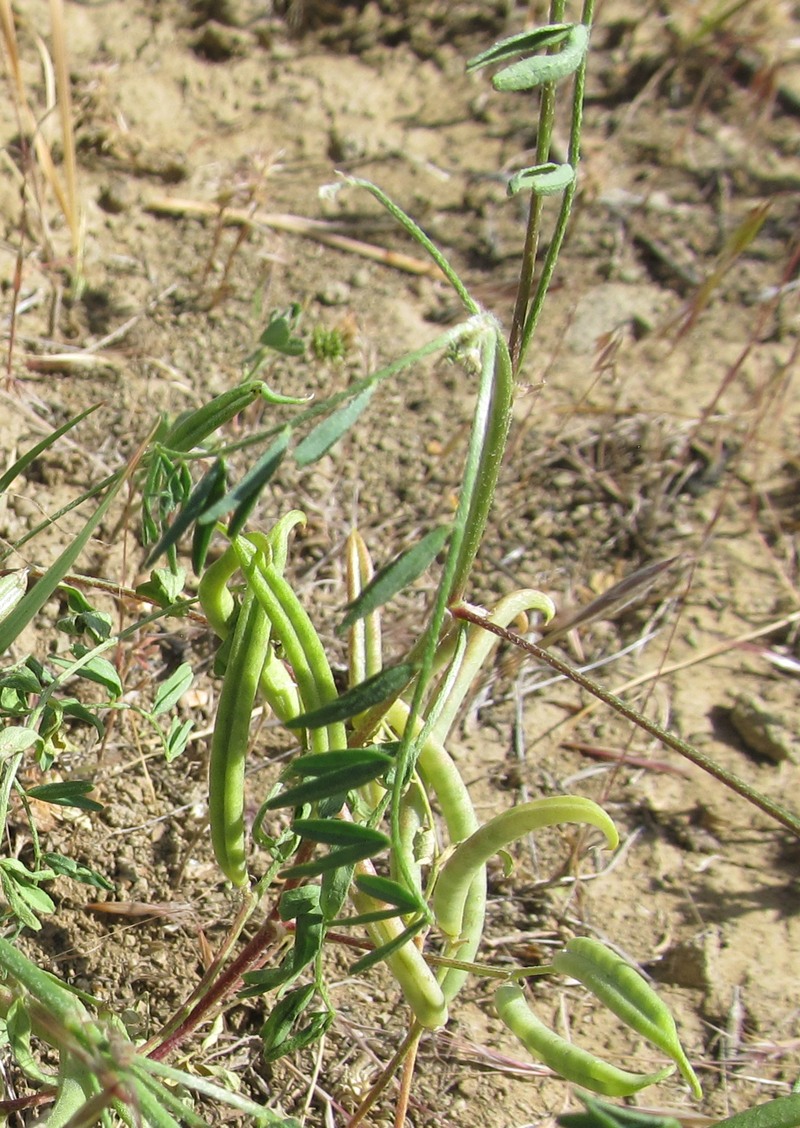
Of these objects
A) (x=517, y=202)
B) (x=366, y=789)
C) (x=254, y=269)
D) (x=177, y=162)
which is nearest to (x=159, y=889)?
(x=366, y=789)

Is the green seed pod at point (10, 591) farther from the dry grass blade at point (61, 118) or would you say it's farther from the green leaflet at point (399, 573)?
the dry grass blade at point (61, 118)

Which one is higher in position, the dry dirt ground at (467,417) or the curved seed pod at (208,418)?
the dry dirt ground at (467,417)

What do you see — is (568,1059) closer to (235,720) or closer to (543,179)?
(235,720)

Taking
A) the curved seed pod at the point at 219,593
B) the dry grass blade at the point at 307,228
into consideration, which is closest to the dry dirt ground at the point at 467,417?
the dry grass blade at the point at 307,228

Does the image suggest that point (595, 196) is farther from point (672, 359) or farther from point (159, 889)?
point (159, 889)

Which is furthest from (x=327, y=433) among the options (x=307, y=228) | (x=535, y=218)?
(x=307, y=228)
